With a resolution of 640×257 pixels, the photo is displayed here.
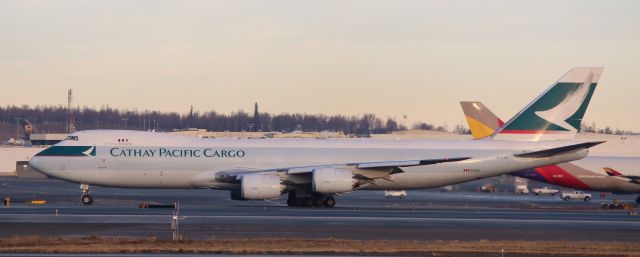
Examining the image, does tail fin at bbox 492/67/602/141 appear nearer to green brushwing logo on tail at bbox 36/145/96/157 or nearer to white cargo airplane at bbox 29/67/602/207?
white cargo airplane at bbox 29/67/602/207

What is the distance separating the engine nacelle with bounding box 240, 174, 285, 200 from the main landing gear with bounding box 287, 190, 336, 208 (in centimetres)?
177

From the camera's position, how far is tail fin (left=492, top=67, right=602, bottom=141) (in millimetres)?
52062

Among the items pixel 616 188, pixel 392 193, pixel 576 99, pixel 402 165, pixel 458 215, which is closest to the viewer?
pixel 458 215

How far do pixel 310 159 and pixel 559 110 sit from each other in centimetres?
1352

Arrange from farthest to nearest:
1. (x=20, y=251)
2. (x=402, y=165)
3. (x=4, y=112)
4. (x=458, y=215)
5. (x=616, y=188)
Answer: (x=4, y=112), (x=616, y=188), (x=402, y=165), (x=458, y=215), (x=20, y=251)

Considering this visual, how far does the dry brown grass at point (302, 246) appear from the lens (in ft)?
86.2

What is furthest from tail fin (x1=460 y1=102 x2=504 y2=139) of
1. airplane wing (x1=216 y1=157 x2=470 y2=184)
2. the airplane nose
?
the airplane nose

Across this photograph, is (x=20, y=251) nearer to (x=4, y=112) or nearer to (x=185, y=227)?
(x=185, y=227)

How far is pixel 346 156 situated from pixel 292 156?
274 cm

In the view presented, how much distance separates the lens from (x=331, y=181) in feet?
156

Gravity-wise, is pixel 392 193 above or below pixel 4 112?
below

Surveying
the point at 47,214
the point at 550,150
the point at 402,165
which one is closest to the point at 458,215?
the point at 402,165

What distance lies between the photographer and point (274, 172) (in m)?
48.8

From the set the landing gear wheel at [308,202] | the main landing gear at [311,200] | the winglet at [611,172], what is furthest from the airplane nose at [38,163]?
the winglet at [611,172]
